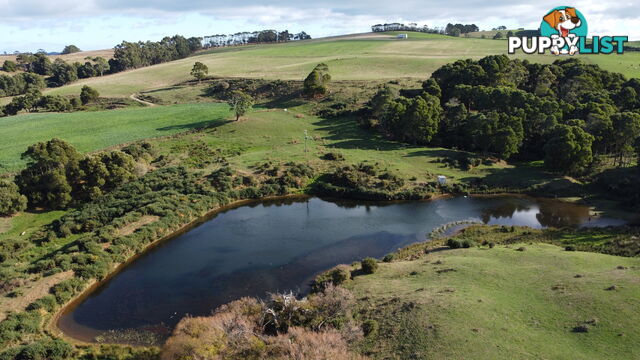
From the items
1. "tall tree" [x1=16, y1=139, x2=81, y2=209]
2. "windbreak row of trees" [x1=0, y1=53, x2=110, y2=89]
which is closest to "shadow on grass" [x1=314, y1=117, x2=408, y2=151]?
"tall tree" [x1=16, y1=139, x2=81, y2=209]

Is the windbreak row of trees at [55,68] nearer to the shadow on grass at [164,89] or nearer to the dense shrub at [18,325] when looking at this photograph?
the shadow on grass at [164,89]

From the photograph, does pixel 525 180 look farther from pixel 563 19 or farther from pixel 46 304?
pixel 46 304

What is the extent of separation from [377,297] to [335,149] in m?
51.5

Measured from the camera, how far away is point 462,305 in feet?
102

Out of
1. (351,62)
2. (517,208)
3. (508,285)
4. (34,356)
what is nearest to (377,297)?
(508,285)

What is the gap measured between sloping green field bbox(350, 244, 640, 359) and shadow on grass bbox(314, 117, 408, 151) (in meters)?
47.0

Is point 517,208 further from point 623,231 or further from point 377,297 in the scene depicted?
point 377,297

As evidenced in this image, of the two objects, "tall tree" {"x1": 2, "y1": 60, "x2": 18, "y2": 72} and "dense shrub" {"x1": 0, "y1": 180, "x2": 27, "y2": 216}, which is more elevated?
"tall tree" {"x1": 2, "y1": 60, "x2": 18, "y2": 72}

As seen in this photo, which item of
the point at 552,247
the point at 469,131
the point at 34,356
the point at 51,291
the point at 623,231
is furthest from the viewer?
the point at 469,131

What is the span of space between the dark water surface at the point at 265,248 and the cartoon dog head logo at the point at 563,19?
211 ft

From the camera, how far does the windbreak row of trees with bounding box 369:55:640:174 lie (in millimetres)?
68375

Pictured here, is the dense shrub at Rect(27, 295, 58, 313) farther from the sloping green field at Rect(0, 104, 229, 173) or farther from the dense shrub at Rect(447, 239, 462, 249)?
the sloping green field at Rect(0, 104, 229, 173)

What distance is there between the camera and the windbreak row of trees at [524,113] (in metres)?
68.4

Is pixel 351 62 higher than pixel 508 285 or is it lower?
higher
